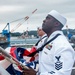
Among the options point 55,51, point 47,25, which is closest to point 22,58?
point 47,25

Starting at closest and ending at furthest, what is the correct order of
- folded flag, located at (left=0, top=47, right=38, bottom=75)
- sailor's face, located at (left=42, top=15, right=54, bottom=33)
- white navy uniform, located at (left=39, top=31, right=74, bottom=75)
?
1. white navy uniform, located at (left=39, top=31, right=74, bottom=75)
2. sailor's face, located at (left=42, top=15, right=54, bottom=33)
3. folded flag, located at (left=0, top=47, right=38, bottom=75)

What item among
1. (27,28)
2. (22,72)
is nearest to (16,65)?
(22,72)

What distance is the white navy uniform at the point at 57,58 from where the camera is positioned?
514 centimetres

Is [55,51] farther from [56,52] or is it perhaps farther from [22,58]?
[22,58]

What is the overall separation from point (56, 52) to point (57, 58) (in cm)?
9

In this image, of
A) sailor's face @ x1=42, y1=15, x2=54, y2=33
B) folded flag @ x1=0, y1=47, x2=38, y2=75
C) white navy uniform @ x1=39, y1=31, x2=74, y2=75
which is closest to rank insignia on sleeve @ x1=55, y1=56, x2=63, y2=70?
white navy uniform @ x1=39, y1=31, x2=74, y2=75

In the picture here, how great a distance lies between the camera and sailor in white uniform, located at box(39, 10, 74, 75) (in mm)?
5148

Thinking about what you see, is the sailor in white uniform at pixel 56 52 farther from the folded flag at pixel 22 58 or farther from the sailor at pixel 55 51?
the folded flag at pixel 22 58

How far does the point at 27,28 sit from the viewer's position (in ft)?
179

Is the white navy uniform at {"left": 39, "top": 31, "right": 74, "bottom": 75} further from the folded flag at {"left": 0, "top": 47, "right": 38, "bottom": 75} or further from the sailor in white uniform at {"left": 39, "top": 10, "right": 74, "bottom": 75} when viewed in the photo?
the folded flag at {"left": 0, "top": 47, "right": 38, "bottom": 75}

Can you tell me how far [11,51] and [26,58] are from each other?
0.27m

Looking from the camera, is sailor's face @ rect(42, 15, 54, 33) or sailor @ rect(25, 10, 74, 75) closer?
sailor @ rect(25, 10, 74, 75)

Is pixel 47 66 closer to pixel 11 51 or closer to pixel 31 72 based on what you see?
pixel 31 72

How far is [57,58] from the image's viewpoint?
518 cm
